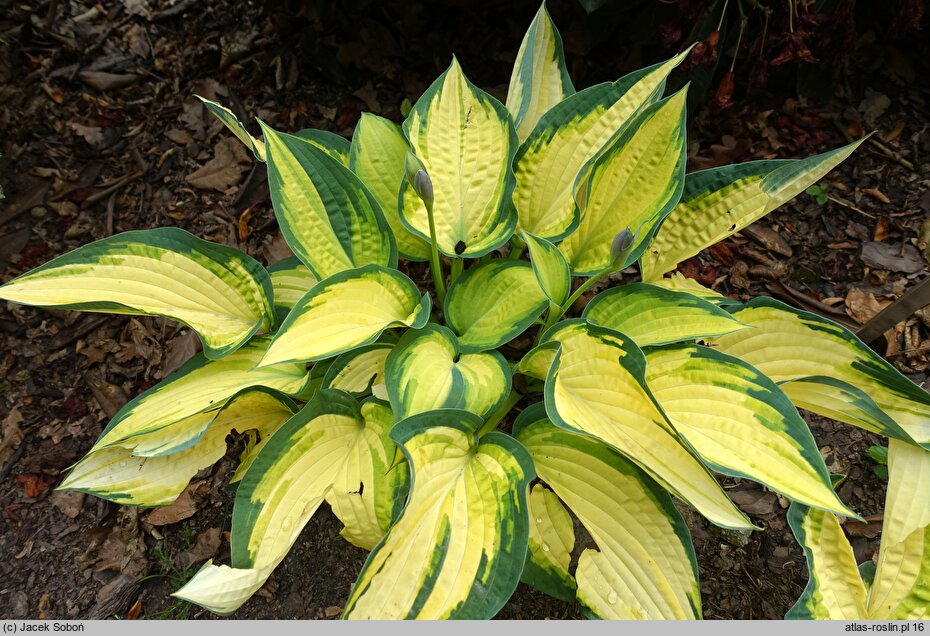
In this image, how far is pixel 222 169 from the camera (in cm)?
187

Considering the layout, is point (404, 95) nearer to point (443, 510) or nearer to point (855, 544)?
point (443, 510)

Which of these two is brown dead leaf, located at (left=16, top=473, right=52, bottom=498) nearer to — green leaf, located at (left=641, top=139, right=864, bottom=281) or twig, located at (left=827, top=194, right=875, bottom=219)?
green leaf, located at (left=641, top=139, right=864, bottom=281)

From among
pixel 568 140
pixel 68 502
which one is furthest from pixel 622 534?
pixel 68 502

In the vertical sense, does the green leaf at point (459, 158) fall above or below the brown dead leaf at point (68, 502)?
above

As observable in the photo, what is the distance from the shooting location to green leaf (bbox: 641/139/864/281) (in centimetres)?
108

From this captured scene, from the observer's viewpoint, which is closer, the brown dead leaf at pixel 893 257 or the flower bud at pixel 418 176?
the flower bud at pixel 418 176

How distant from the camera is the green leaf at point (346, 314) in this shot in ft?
2.98

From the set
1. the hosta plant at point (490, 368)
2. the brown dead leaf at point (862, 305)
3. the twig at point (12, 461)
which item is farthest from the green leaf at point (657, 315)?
the twig at point (12, 461)

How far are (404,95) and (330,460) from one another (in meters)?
1.25

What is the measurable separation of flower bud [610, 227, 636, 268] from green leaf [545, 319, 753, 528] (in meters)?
0.12

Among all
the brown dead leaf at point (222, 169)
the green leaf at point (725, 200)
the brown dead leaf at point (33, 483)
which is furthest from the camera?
the brown dead leaf at point (222, 169)

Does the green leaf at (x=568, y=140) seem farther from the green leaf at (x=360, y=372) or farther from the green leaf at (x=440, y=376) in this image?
the green leaf at (x=360, y=372)

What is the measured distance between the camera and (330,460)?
1.09 metres

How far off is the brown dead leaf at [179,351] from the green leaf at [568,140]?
101 centimetres
